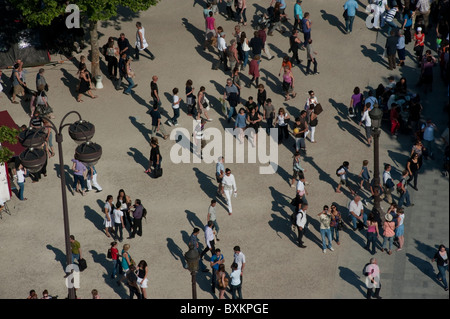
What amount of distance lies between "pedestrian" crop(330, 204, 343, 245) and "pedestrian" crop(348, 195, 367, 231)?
0.45m

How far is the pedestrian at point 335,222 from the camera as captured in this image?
30.5 metres

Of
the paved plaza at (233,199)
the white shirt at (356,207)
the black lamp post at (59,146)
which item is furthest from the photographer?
the white shirt at (356,207)

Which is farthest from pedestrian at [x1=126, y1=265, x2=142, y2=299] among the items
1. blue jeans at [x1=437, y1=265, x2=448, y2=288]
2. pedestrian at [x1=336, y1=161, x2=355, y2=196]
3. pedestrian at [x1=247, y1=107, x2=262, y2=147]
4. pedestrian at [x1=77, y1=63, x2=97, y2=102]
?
pedestrian at [x1=77, y1=63, x2=97, y2=102]

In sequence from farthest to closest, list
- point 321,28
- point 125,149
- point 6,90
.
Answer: point 321,28, point 6,90, point 125,149

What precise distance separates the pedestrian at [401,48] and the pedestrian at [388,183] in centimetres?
736

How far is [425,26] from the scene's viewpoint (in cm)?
4006

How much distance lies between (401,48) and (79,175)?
524 inches

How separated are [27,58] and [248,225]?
12.5 metres

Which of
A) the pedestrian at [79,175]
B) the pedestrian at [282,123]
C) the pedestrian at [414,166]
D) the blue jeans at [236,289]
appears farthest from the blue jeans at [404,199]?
the pedestrian at [79,175]

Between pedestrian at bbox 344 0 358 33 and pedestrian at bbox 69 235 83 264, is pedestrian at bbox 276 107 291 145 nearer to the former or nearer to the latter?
pedestrian at bbox 344 0 358 33

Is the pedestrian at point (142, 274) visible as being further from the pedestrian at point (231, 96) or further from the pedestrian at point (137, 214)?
the pedestrian at point (231, 96)

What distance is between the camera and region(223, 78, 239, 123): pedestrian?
35688 mm
